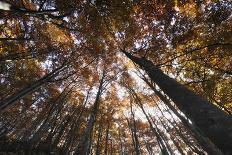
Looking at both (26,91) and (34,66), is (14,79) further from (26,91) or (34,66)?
(26,91)

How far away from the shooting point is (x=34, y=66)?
54.7ft

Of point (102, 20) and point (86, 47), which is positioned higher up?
point (86, 47)

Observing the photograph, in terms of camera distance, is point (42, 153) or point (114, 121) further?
point (114, 121)

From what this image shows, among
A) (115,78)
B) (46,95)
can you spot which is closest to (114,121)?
(115,78)

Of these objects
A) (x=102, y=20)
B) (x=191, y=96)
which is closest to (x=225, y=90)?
(x=102, y=20)

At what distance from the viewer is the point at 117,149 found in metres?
28.1

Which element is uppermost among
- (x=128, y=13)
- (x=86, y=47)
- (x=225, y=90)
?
(x=86, y=47)

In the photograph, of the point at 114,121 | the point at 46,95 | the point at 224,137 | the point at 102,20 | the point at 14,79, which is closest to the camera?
the point at 224,137

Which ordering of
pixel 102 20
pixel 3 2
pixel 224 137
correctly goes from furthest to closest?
1. pixel 102 20
2. pixel 3 2
3. pixel 224 137

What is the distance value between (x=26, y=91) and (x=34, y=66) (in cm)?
715

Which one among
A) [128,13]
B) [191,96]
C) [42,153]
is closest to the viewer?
[191,96]

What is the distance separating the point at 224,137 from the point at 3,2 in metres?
4.21

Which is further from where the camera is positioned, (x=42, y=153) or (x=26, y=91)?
(x=42, y=153)

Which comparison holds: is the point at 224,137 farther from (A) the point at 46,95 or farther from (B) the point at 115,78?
(A) the point at 46,95
